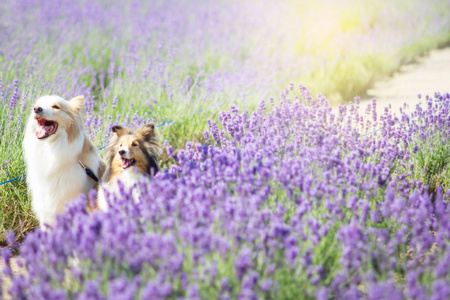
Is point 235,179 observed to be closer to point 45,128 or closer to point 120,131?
point 120,131

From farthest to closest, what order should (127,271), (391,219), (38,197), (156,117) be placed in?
(156,117) → (38,197) → (391,219) → (127,271)

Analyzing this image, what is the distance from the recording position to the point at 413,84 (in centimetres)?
742

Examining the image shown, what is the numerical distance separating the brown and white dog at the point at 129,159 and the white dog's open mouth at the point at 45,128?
355 millimetres

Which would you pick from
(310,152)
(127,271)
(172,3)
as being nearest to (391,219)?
(310,152)

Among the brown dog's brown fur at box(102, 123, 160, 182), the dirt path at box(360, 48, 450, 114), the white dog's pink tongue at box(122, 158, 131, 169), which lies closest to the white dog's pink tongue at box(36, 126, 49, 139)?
the brown dog's brown fur at box(102, 123, 160, 182)

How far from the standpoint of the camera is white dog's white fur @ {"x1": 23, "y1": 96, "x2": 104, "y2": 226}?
9.75ft

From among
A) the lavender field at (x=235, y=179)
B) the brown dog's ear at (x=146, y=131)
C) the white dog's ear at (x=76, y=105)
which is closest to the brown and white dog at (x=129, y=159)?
the brown dog's ear at (x=146, y=131)

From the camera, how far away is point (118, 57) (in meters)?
6.68

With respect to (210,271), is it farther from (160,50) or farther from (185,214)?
(160,50)

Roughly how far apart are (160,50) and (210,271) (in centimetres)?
534

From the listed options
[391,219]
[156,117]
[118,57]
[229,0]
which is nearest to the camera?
[391,219]

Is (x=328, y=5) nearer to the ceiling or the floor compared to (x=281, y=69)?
nearer to the ceiling

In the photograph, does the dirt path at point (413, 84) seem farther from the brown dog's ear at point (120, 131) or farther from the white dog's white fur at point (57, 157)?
the white dog's white fur at point (57, 157)

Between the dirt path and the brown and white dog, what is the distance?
3844 mm
